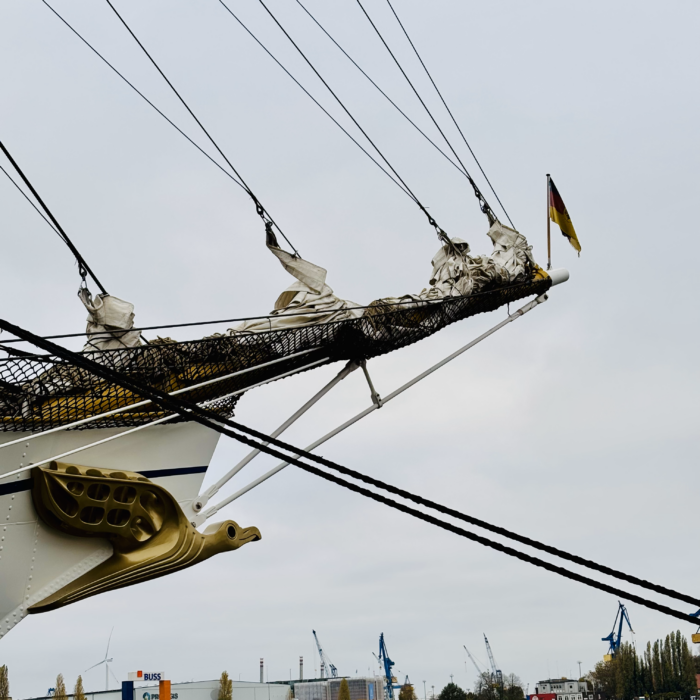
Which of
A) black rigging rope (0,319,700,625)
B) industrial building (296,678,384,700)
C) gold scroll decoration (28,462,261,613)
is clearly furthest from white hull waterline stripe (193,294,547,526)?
industrial building (296,678,384,700)

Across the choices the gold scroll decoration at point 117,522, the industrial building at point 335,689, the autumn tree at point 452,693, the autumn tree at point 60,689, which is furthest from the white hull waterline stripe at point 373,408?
the industrial building at point 335,689

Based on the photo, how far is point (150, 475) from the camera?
25.8ft

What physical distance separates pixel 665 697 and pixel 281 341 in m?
71.4

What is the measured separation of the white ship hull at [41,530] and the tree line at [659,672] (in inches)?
2701

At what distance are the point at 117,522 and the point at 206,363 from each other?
1.61 meters

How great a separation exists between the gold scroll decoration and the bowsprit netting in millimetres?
470

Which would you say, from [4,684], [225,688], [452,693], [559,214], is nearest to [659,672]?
[452,693]

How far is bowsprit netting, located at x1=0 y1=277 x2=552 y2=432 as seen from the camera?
7137mm

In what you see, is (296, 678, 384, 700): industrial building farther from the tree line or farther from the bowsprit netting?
the bowsprit netting

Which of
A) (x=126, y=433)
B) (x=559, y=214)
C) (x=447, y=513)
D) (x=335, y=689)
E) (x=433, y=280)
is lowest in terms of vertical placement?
(x=335, y=689)

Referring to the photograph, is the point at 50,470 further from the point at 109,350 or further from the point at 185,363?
the point at 185,363

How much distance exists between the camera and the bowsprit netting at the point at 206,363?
7137mm

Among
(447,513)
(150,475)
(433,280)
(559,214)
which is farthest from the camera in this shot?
(559,214)

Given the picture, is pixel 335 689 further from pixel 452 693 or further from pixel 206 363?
pixel 206 363
